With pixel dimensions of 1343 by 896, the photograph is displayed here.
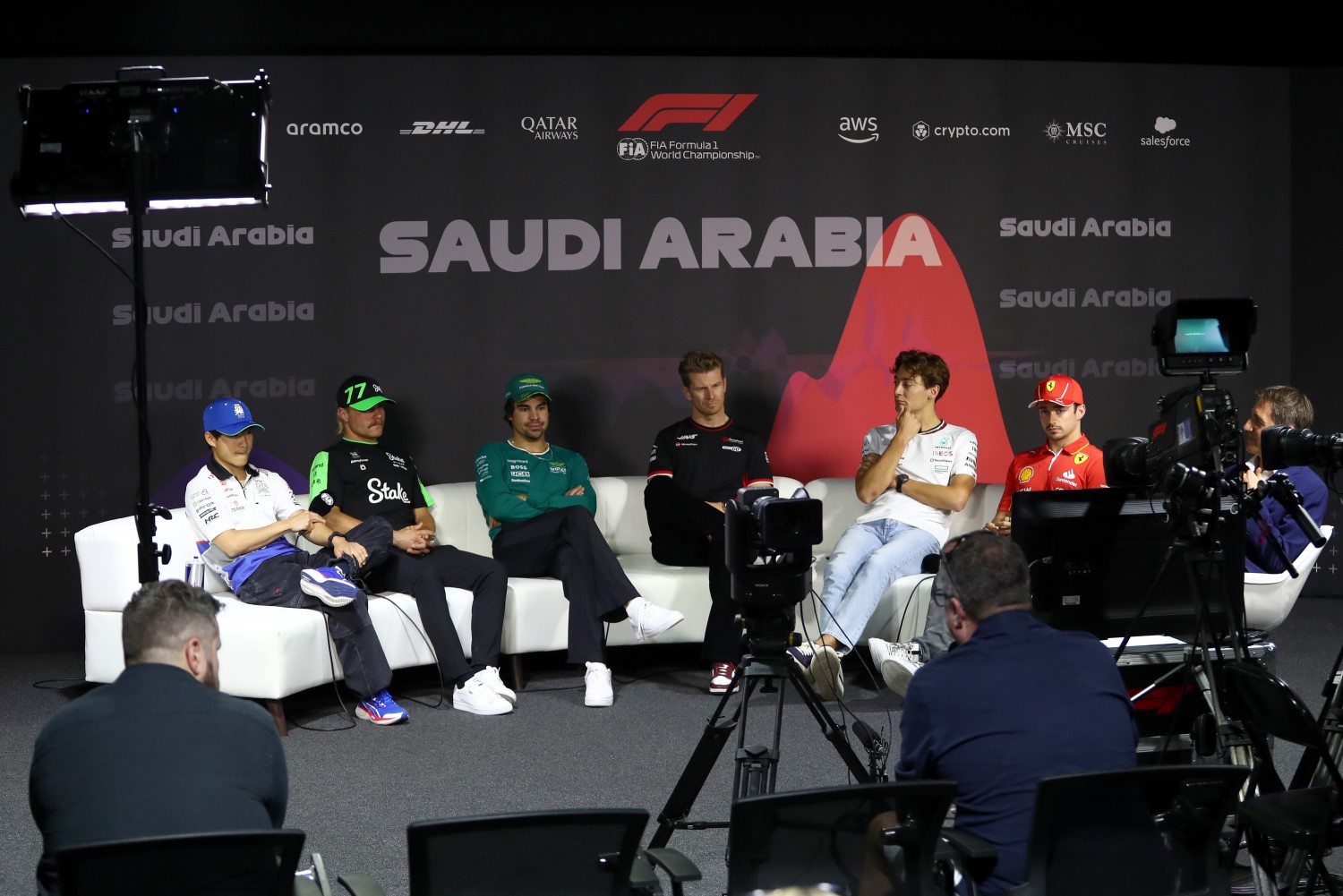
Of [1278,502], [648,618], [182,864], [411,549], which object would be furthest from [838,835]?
[411,549]

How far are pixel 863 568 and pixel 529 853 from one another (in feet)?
12.0

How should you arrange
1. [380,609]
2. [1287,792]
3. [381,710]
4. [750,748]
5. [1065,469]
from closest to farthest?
[1287,792]
[750,748]
[381,710]
[380,609]
[1065,469]

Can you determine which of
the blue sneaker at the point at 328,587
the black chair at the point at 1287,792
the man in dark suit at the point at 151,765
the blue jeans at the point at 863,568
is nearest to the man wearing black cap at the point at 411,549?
the blue sneaker at the point at 328,587

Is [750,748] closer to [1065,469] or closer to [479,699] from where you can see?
[479,699]

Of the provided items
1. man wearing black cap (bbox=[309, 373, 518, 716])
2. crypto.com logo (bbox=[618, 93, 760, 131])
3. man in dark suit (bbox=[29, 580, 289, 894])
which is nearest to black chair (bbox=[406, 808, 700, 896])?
man in dark suit (bbox=[29, 580, 289, 894])

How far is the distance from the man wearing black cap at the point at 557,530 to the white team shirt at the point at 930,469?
1015 millimetres

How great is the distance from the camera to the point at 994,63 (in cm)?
665

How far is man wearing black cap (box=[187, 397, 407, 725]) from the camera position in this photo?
4848 mm

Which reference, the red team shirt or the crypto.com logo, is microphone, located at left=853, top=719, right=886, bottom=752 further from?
the crypto.com logo

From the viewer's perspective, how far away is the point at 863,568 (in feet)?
17.6

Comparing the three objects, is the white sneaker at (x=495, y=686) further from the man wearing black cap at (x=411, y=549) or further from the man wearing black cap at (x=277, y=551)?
the man wearing black cap at (x=277, y=551)

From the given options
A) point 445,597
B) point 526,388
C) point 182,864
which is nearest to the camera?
point 182,864

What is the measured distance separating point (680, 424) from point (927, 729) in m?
3.64

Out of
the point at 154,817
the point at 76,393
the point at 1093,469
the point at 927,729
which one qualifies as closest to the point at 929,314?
the point at 1093,469
